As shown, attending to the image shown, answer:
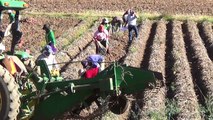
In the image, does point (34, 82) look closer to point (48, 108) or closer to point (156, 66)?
point (48, 108)

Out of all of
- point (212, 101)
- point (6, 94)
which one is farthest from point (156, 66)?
point (6, 94)

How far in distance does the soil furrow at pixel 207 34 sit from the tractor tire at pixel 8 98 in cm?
987

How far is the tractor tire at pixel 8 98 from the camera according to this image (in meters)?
5.42

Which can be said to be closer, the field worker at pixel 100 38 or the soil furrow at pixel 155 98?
the soil furrow at pixel 155 98

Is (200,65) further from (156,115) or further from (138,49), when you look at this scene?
(156,115)

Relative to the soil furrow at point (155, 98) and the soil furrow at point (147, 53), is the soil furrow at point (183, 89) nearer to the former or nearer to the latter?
the soil furrow at point (155, 98)

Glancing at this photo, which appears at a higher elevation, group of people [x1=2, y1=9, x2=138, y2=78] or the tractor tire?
the tractor tire

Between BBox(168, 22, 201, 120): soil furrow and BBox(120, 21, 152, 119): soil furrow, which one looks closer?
BBox(168, 22, 201, 120): soil furrow

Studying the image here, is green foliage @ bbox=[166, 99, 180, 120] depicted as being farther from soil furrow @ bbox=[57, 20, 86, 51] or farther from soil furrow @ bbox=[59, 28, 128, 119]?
soil furrow @ bbox=[57, 20, 86, 51]

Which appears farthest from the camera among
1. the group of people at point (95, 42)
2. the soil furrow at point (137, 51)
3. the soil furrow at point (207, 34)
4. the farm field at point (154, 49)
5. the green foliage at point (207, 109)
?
the soil furrow at point (207, 34)

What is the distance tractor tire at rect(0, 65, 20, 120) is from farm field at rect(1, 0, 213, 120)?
40.1 inches

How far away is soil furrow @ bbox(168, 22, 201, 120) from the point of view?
8.30 m

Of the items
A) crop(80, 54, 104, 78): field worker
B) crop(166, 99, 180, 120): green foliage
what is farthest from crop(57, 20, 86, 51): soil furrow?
crop(80, 54, 104, 78): field worker

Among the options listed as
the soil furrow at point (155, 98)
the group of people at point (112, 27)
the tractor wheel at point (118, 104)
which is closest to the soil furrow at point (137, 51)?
the soil furrow at point (155, 98)
